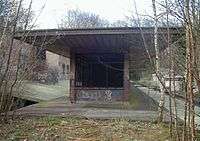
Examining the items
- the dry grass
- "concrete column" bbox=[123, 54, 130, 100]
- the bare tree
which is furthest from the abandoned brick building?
the bare tree

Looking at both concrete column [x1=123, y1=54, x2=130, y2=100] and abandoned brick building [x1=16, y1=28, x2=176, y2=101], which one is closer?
abandoned brick building [x1=16, y1=28, x2=176, y2=101]

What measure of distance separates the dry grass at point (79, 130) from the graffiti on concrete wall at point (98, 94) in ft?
26.6

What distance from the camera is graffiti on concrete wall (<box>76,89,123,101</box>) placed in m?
20.9

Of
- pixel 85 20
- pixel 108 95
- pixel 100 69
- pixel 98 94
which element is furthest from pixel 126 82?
pixel 85 20

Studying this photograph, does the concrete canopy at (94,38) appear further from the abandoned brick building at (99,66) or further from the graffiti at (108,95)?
the graffiti at (108,95)

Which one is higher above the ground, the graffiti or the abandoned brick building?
the abandoned brick building

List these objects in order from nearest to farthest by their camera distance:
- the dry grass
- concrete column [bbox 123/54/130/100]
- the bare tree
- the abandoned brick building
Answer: the dry grass < the abandoned brick building < concrete column [bbox 123/54/130/100] < the bare tree

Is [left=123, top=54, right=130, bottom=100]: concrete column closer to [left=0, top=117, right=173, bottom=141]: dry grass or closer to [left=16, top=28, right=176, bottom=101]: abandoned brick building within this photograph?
[left=16, top=28, right=176, bottom=101]: abandoned brick building

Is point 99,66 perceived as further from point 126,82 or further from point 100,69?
point 126,82

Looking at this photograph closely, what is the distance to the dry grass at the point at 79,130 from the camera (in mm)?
9930

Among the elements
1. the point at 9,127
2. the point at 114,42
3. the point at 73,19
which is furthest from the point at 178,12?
the point at 73,19

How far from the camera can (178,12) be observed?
607 centimetres

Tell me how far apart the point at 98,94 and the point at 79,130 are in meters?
10.1

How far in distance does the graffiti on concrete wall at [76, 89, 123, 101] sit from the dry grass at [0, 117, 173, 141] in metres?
8.11
